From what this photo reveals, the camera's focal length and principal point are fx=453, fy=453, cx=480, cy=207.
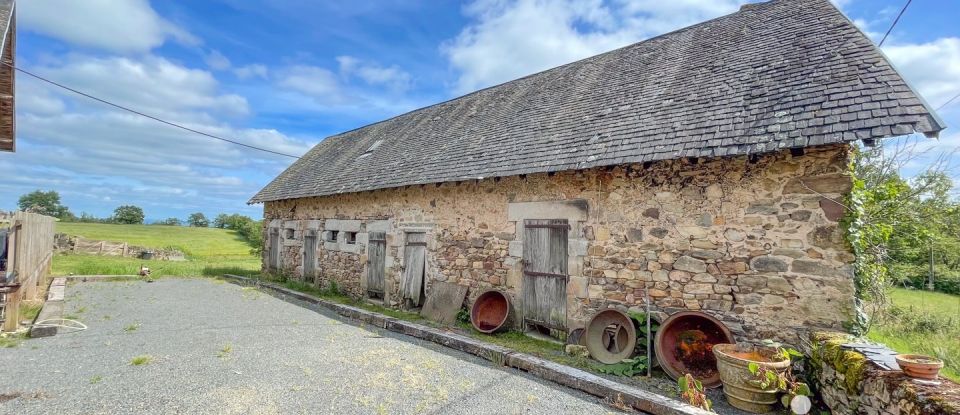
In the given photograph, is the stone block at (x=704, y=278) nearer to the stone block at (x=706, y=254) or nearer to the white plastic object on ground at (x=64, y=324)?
the stone block at (x=706, y=254)

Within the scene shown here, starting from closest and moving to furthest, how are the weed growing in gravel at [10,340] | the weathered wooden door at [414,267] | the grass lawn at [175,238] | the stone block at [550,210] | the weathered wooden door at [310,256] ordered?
the weed growing in gravel at [10,340]
the stone block at [550,210]
the weathered wooden door at [414,267]
the weathered wooden door at [310,256]
the grass lawn at [175,238]

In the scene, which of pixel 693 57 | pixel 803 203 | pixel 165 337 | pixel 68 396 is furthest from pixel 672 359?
pixel 165 337

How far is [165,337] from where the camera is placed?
6816 millimetres

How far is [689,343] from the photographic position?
5.35m

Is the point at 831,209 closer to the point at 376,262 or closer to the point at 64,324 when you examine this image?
the point at 376,262

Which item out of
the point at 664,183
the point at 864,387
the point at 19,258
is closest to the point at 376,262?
the point at 19,258

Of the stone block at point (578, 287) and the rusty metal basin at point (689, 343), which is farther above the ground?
the stone block at point (578, 287)

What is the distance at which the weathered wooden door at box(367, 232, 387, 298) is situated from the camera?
1036 cm

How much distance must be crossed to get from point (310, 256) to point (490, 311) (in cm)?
740

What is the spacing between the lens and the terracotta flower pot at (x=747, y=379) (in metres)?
4.27

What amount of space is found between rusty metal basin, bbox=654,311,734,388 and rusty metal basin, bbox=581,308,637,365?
16.5 inches

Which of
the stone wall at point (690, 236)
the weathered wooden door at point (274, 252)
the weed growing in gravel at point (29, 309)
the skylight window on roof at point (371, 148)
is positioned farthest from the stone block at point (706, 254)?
the weathered wooden door at point (274, 252)

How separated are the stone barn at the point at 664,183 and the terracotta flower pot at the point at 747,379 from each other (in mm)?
667

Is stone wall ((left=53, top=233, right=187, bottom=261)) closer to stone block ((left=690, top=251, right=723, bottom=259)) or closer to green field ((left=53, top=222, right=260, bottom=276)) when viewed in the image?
green field ((left=53, top=222, right=260, bottom=276))
